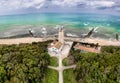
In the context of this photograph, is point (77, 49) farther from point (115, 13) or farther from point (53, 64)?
point (115, 13)

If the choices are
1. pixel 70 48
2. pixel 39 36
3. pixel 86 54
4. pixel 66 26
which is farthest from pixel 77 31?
pixel 86 54

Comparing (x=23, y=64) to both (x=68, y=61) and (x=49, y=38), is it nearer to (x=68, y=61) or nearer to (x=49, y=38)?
(x=68, y=61)

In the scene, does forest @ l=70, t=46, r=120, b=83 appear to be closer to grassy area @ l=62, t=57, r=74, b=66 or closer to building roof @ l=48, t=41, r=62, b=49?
grassy area @ l=62, t=57, r=74, b=66

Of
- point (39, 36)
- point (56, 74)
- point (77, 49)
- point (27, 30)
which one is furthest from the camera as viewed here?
point (27, 30)

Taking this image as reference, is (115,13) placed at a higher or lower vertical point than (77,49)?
higher

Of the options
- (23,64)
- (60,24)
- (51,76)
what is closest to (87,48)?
(51,76)

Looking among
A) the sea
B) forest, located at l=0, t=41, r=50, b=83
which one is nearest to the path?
forest, located at l=0, t=41, r=50, b=83

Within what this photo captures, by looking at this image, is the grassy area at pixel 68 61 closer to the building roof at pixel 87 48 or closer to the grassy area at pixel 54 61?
the grassy area at pixel 54 61

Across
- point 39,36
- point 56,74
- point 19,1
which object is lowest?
point 56,74
